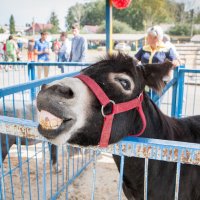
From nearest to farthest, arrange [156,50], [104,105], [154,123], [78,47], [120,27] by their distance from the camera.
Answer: [104,105] → [154,123] → [156,50] → [78,47] → [120,27]

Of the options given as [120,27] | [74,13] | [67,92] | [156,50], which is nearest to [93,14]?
[74,13]

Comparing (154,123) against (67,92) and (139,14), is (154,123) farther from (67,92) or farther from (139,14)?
(139,14)

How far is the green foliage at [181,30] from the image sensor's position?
233 feet

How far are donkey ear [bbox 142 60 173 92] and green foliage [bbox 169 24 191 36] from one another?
73.7 metres

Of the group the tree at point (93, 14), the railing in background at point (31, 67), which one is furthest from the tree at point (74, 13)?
the railing in background at point (31, 67)

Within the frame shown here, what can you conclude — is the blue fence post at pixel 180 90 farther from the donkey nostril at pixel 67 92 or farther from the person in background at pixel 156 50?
the donkey nostril at pixel 67 92

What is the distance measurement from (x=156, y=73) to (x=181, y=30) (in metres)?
75.7

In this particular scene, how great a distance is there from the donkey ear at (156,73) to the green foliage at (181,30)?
7366 cm

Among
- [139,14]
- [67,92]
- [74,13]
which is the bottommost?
[67,92]

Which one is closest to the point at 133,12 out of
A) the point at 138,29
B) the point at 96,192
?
the point at 138,29

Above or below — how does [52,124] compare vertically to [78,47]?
below

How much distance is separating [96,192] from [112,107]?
2.27m

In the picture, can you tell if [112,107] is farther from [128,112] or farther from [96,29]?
[96,29]

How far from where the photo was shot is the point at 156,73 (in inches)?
78.7
